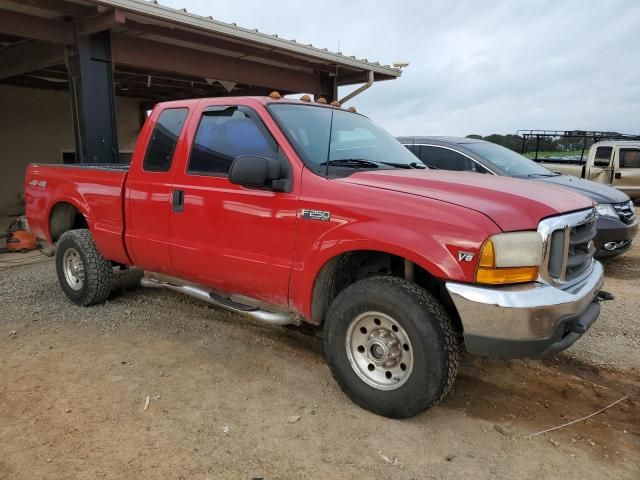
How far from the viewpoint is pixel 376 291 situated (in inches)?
117

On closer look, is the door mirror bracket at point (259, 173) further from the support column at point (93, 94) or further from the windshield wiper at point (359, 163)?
the support column at point (93, 94)

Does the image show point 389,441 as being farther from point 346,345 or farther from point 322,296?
point 322,296

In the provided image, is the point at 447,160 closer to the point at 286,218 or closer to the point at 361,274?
the point at 361,274

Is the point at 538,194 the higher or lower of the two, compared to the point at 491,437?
higher

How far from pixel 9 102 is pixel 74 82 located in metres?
6.08

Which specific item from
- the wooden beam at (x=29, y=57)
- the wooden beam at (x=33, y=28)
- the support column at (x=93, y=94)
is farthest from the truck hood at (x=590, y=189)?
the wooden beam at (x=29, y=57)

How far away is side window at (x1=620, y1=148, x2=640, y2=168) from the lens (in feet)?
44.5

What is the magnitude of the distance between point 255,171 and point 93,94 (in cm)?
591

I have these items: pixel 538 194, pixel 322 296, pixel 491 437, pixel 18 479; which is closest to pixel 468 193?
pixel 538 194

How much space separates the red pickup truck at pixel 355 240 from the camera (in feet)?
8.86

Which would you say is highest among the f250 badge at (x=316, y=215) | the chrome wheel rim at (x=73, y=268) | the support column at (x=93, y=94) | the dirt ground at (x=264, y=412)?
the support column at (x=93, y=94)

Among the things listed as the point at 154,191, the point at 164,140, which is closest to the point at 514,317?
the point at 154,191

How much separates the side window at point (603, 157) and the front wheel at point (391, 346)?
1280 cm

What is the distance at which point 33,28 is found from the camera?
755 centimetres
